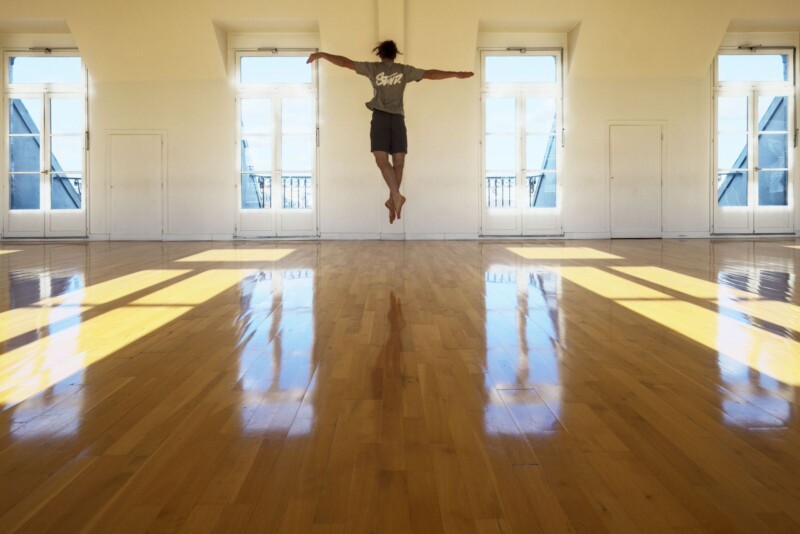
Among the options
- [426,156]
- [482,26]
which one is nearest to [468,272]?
[426,156]

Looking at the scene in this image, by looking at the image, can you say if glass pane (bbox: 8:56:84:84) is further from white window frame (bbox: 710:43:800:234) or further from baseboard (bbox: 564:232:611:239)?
white window frame (bbox: 710:43:800:234)

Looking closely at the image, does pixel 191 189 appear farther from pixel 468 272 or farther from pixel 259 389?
pixel 259 389

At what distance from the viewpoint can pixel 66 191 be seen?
36.5 feet

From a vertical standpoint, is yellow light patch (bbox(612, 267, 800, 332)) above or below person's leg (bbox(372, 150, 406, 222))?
below

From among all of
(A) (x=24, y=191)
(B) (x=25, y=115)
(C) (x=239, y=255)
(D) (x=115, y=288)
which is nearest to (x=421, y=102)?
(C) (x=239, y=255)

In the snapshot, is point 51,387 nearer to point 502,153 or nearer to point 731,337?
point 731,337

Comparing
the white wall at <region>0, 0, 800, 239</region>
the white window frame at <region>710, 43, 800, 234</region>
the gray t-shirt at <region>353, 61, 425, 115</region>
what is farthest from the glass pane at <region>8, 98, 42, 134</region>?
the white window frame at <region>710, 43, 800, 234</region>

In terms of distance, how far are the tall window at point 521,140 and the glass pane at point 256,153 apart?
11.4 feet

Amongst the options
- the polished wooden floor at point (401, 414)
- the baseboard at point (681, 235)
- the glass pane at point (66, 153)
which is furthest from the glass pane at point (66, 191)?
the baseboard at point (681, 235)

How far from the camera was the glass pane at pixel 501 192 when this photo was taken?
10.9m

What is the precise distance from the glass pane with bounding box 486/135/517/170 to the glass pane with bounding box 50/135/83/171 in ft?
21.8

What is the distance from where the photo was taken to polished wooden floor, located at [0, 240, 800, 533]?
1116 mm

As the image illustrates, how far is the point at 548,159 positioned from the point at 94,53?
7.33m

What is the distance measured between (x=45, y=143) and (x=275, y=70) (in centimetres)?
396
